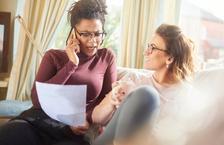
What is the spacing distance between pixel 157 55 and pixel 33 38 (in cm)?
103

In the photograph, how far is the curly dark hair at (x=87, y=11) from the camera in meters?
1.60

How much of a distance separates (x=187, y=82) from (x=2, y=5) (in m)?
1.45

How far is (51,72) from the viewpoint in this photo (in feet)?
5.26

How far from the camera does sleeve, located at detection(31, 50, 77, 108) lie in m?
1.54

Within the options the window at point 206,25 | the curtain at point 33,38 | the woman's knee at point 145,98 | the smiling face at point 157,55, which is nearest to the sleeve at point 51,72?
the smiling face at point 157,55

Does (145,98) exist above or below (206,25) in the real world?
below

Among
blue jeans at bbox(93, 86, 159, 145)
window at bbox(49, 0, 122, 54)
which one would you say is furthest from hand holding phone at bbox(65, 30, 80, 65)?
window at bbox(49, 0, 122, 54)

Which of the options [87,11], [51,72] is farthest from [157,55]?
[51,72]

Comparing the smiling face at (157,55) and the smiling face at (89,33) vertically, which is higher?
the smiling face at (89,33)

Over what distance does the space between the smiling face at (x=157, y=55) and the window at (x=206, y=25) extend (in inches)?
27.3

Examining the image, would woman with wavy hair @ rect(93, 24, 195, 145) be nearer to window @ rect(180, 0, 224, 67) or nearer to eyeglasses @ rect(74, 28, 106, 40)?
eyeglasses @ rect(74, 28, 106, 40)

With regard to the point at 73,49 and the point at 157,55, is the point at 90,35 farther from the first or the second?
the point at 157,55

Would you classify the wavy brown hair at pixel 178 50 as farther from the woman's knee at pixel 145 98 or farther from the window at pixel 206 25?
the window at pixel 206 25

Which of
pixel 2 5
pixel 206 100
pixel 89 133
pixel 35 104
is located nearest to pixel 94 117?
pixel 89 133
